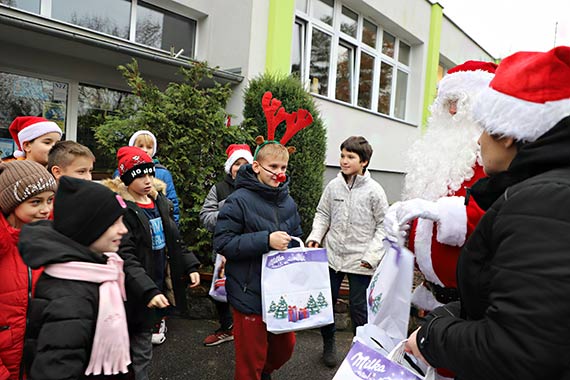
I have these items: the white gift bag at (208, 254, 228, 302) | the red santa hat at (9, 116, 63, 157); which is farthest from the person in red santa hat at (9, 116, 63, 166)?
the white gift bag at (208, 254, 228, 302)

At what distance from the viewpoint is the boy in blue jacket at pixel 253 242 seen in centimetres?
266

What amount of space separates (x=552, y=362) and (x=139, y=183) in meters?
2.47

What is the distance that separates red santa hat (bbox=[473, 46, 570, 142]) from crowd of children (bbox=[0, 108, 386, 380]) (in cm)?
160

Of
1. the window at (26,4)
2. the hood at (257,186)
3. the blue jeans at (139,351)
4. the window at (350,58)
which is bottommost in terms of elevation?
the blue jeans at (139,351)

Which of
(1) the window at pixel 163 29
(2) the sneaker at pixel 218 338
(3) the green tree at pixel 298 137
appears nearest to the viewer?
(2) the sneaker at pixel 218 338

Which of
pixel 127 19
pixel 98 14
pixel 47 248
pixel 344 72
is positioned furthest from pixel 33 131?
pixel 344 72

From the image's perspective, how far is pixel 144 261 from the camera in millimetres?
2627

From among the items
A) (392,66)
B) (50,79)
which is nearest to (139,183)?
(50,79)

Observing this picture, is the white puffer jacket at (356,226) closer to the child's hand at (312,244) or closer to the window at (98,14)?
the child's hand at (312,244)

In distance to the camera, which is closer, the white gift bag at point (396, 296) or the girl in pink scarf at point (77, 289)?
the girl in pink scarf at point (77, 289)

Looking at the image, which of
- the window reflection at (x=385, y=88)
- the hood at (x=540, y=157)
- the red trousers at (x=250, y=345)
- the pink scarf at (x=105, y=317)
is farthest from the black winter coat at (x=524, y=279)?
the window reflection at (x=385, y=88)

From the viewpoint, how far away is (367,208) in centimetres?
364

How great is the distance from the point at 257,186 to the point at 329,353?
5.95 feet

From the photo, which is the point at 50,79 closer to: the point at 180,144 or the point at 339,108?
the point at 180,144
